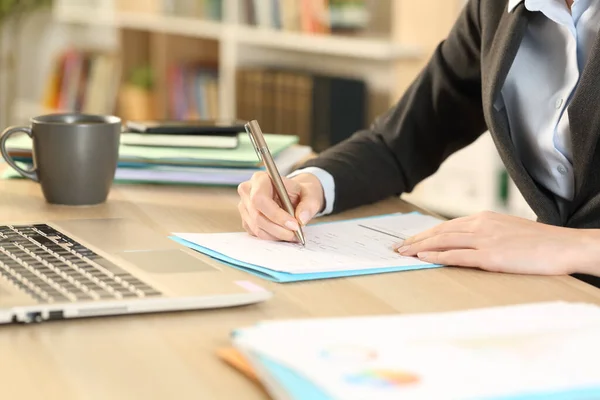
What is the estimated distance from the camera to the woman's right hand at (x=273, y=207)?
3.38ft

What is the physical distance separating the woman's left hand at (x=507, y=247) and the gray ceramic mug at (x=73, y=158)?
1.47 ft

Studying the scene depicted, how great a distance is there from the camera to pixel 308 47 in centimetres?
293

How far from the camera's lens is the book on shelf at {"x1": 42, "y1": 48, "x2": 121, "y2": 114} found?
4.37 metres

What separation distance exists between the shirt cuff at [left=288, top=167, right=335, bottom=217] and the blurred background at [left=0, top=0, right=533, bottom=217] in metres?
1.27

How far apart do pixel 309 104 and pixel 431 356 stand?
2.44 m

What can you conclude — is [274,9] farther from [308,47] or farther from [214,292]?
[214,292]

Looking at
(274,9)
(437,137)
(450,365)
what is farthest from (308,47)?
(450,365)

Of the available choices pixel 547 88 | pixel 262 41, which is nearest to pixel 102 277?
pixel 547 88

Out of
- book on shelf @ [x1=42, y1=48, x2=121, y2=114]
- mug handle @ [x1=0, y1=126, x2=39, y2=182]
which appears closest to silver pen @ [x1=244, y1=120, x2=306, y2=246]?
mug handle @ [x1=0, y1=126, x2=39, y2=182]

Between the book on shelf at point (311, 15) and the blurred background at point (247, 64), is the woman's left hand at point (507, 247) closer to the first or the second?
the blurred background at point (247, 64)

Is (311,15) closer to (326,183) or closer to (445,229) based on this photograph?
(326,183)

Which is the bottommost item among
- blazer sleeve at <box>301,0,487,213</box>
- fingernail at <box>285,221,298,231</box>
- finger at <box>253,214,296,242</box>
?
finger at <box>253,214,296,242</box>

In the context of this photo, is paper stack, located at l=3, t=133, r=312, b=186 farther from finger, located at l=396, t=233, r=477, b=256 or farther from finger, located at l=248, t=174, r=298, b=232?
finger, located at l=396, t=233, r=477, b=256

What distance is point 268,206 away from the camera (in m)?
1.04
